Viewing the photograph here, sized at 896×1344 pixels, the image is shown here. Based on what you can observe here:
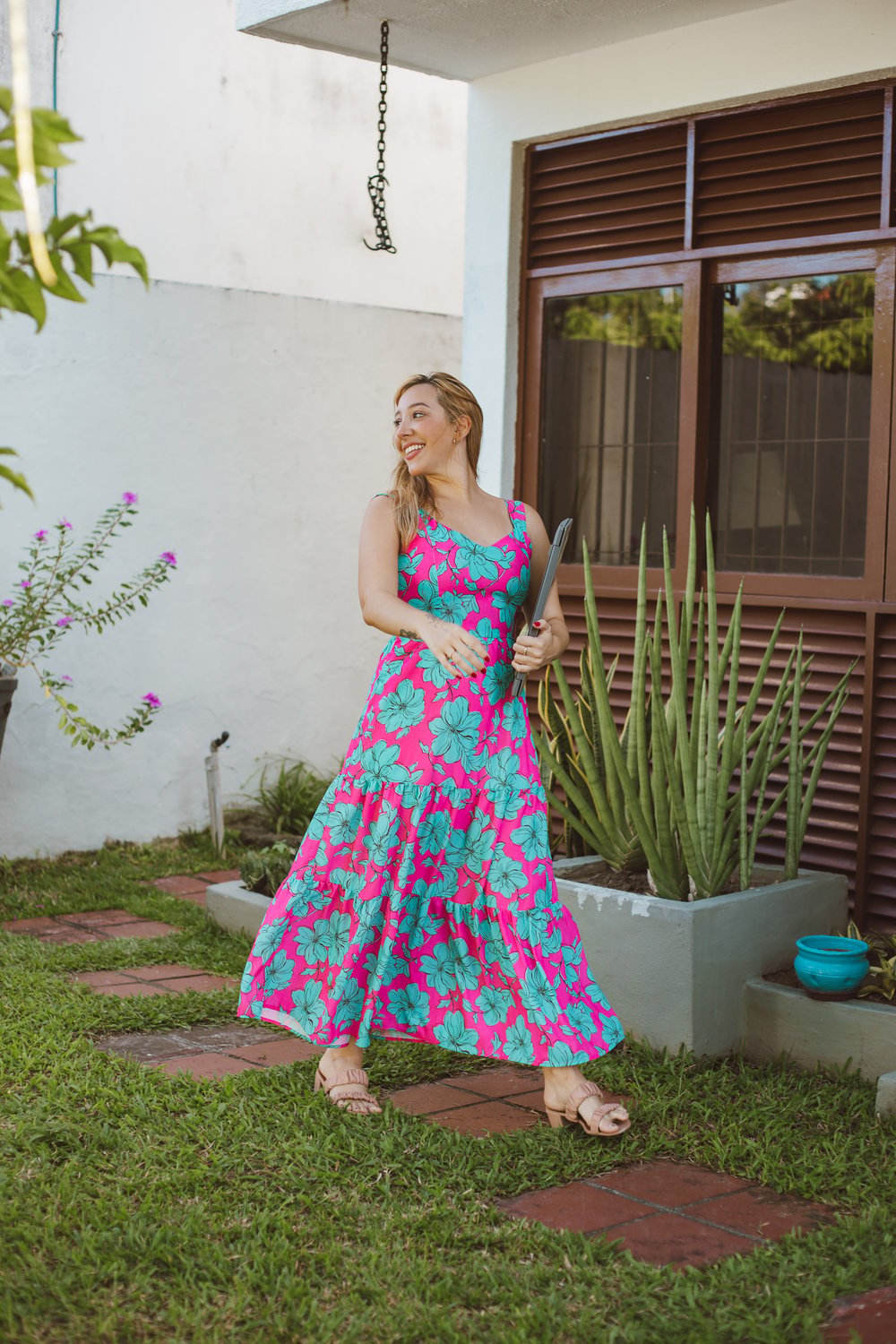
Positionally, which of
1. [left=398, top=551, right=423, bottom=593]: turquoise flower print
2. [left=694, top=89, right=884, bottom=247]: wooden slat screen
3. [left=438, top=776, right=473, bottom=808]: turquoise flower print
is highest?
[left=694, top=89, right=884, bottom=247]: wooden slat screen

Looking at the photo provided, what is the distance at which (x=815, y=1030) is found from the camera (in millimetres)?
4141

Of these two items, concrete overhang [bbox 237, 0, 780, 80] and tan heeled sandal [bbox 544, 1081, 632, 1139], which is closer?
tan heeled sandal [bbox 544, 1081, 632, 1139]

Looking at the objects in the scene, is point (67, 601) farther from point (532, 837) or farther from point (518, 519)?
point (532, 837)

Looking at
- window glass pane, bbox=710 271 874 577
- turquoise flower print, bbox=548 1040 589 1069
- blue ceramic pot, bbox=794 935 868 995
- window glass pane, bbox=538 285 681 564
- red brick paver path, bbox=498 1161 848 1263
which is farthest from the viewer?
window glass pane, bbox=538 285 681 564

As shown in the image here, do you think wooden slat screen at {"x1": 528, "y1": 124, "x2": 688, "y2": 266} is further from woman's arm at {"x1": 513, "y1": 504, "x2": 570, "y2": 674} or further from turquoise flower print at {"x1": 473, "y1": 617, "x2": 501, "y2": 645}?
turquoise flower print at {"x1": 473, "y1": 617, "x2": 501, "y2": 645}

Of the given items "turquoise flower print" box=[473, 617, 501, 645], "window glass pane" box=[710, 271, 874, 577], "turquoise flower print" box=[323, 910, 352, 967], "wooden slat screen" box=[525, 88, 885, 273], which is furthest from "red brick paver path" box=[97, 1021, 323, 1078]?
"wooden slat screen" box=[525, 88, 885, 273]

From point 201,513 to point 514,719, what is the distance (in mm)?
3732

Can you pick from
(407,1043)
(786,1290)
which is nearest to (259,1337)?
(786,1290)

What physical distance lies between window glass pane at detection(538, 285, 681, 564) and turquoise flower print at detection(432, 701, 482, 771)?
2.18 m

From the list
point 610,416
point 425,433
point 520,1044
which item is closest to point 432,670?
point 425,433

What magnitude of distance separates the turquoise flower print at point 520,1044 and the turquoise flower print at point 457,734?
65 centimetres

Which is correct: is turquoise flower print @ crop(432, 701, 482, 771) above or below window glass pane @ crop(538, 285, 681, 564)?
below

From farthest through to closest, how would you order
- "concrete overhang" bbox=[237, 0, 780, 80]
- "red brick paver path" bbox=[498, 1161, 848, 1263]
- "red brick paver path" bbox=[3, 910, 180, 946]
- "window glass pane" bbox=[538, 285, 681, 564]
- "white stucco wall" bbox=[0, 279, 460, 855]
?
1. "white stucco wall" bbox=[0, 279, 460, 855]
2. "window glass pane" bbox=[538, 285, 681, 564]
3. "red brick paver path" bbox=[3, 910, 180, 946]
4. "concrete overhang" bbox=[237, 0, 780, 80]
5. "red brick paver path" bbox=[498, 1161, 848, 1263]

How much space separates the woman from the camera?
3715 mm
